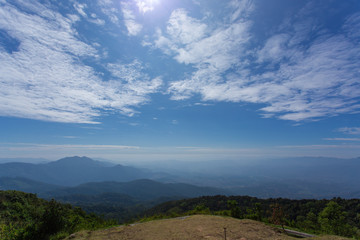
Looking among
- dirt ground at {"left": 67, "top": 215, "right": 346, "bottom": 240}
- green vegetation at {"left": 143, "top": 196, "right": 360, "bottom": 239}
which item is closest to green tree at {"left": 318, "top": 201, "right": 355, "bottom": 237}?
green vegetation at {"left": 143, "top": 196, "right": 360, "bottom": 239}

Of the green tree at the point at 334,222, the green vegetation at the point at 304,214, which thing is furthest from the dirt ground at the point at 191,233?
the green tree at the point at 334,222

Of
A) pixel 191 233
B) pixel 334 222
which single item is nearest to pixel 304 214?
pixel 334 222

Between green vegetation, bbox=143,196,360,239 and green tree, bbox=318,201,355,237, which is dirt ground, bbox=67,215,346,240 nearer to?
green vegetation, bbox=143,196,360,239

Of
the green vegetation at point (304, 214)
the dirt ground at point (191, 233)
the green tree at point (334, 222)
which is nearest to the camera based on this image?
the dirt ground at point (191, 233)

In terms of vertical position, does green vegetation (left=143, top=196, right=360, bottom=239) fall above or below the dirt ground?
below

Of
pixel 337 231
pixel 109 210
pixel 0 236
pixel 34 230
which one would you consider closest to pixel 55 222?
pixel 34 230

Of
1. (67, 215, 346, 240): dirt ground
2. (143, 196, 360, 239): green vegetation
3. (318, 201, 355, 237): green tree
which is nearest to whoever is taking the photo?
(67, 215, 346, 240): dirt ground

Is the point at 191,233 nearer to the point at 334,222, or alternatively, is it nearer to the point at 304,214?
the point at 334,222

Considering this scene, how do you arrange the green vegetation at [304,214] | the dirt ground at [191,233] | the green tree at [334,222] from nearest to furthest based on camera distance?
the dirt ground at [191,233], the green vegetation at [304,214], the green tree at [334,222]

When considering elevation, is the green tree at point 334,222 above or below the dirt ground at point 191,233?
below

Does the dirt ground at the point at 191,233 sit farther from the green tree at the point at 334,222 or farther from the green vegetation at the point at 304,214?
the green tree at the point at 334,222

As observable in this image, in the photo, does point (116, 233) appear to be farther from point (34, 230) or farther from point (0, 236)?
point (0, 236)

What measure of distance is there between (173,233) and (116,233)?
520cm

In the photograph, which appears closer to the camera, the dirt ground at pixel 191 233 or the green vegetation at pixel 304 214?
the dirt ground at pixel 191 233
